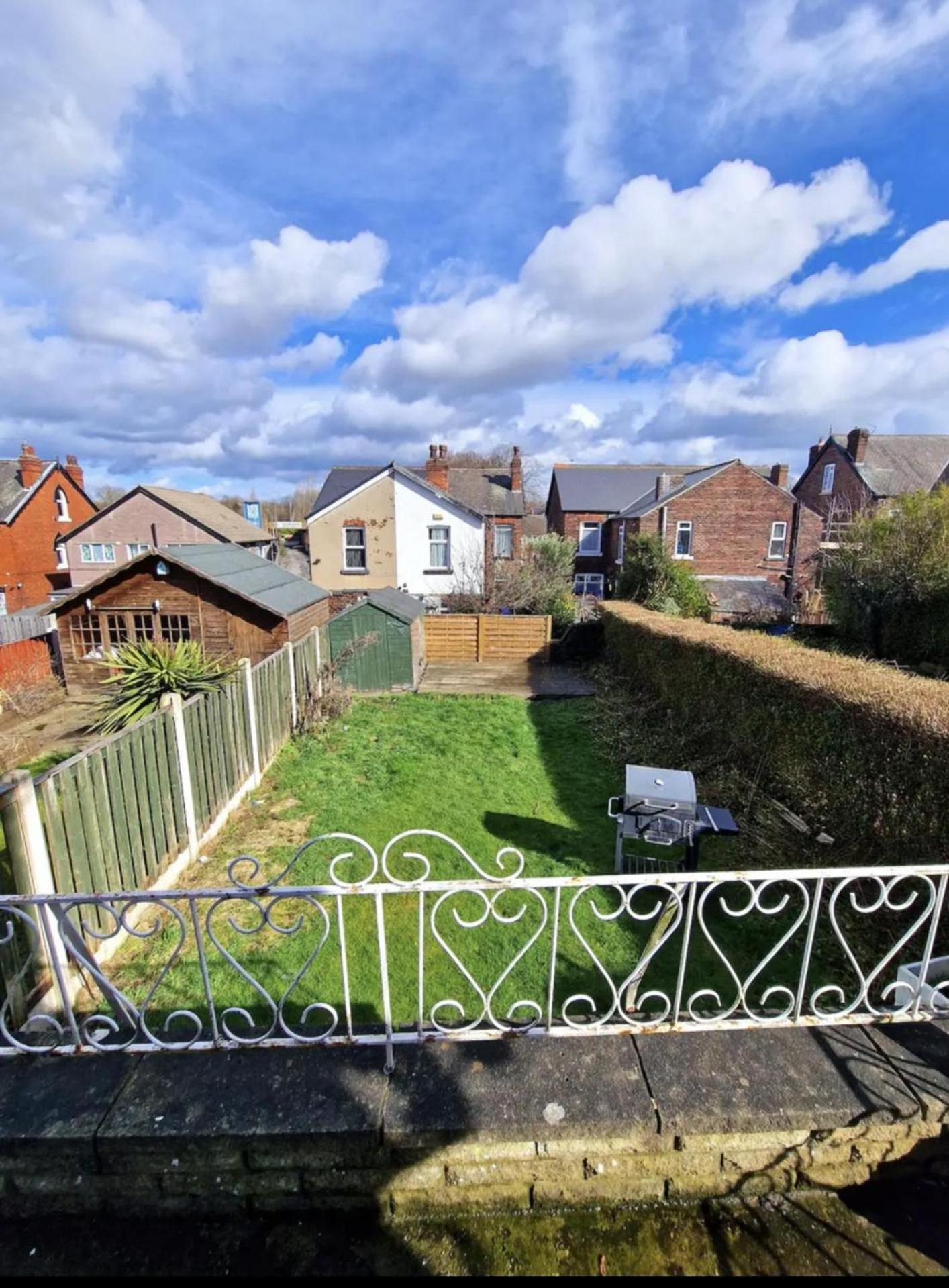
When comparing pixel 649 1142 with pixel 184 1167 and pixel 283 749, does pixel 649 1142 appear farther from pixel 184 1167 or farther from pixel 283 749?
pixel 283 749

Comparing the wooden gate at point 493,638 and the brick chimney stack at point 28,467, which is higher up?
the brick chimney stack at point 28,467

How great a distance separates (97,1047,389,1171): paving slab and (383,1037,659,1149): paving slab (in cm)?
12

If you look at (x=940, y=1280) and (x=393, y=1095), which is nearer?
(x=940, y=1280)

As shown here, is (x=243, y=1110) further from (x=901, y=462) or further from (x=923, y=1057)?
(x=901, y=462)

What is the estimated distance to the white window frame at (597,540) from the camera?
3162 centimetres

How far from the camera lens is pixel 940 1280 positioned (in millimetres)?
1795

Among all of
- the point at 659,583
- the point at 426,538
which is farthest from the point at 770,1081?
the point at 426,538

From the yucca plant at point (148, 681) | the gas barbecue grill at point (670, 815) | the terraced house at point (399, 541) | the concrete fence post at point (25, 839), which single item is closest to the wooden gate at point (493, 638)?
the terraced house at point (399, 541)

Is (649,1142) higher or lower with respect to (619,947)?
higher

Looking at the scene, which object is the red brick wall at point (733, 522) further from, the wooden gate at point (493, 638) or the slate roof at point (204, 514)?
the slate roof at point (204, 514)

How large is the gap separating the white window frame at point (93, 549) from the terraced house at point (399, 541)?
985 centimetres

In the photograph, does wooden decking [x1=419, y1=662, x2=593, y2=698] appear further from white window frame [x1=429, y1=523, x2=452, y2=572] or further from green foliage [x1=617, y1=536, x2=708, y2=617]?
white window frame [x1=429, y1=523, x2=452, y2=572]

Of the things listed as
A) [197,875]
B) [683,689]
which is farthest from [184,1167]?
[683,689]

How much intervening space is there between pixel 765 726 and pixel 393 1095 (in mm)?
5642
